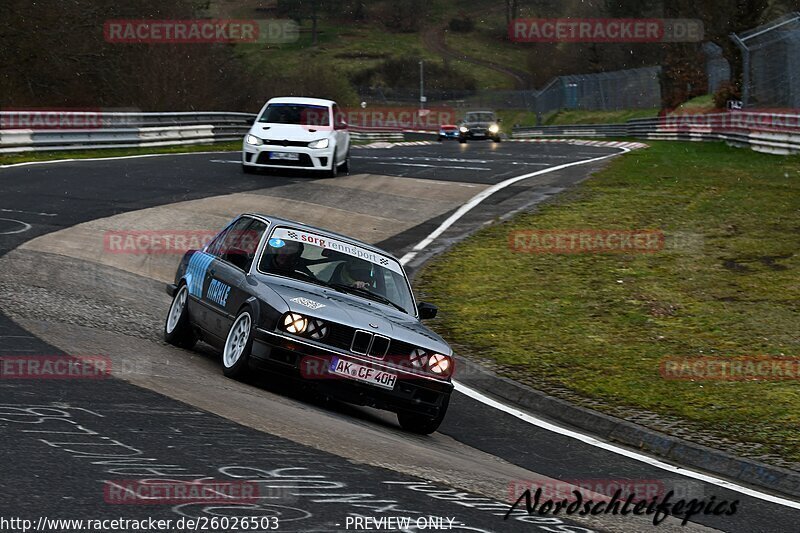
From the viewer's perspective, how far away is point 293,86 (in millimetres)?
65688

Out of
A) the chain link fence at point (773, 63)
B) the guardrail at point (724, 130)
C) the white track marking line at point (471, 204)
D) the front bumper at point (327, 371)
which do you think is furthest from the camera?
the chain link fence at point (773, 63)

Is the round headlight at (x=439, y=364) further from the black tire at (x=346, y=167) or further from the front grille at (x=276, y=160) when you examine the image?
the black tire at (x=346, y=167)

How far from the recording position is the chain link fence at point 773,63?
3222 cm

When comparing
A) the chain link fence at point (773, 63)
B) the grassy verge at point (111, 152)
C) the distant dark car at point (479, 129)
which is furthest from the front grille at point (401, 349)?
the distant dark car at point (479, 129)

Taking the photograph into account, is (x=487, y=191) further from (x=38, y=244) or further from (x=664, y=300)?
(x=38, y=244)

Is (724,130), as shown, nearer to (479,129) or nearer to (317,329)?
(479,129)

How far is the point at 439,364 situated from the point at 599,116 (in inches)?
2535

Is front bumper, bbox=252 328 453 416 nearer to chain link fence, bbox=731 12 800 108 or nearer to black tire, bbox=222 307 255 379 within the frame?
black tire, bbox=222 307 255 379

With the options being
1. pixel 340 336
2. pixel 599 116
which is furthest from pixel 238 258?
pixel 599 116

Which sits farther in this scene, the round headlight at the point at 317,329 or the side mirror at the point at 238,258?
the side mirror at the point at 238,258

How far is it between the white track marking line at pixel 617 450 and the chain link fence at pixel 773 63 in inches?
942

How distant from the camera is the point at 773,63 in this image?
3375 cm

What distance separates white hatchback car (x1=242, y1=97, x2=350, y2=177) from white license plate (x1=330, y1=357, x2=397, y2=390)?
1607cm

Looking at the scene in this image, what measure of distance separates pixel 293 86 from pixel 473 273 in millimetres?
50861
